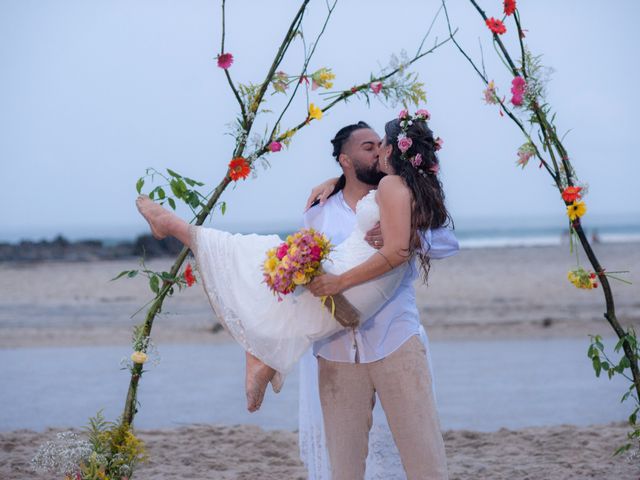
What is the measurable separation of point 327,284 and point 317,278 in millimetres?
48

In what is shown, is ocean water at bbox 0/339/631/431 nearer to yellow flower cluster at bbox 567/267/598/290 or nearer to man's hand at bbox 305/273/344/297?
yellow flower cluster at bbox 567/267/598/290

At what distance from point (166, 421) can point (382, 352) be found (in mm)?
4313

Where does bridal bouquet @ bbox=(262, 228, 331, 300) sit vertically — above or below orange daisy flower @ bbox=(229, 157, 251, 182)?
below

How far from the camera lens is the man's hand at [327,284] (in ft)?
11.5

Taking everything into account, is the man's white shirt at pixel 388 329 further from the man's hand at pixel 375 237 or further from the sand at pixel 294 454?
the sand at pixel 294 454

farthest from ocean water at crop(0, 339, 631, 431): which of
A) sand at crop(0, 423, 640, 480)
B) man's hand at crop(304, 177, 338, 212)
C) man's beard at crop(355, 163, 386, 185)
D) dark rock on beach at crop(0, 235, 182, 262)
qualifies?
dark rock on beach at crop(0, 235, 182, 262)

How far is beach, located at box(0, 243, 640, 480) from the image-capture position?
5.90 m

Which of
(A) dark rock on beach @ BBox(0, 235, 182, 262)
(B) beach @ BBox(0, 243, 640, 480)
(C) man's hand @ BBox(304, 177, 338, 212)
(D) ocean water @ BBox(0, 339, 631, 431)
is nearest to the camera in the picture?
(C) man's hand @ BBox(304, 177, 338, 212)

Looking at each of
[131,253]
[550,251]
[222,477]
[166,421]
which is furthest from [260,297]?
[131,253]

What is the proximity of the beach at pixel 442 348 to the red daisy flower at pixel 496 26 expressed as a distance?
6.69 feet

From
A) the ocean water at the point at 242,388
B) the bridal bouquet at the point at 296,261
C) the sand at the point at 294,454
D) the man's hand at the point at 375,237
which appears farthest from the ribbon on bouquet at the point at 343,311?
the ocean water at the point at 242,388

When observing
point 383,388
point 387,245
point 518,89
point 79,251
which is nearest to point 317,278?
point 387,245

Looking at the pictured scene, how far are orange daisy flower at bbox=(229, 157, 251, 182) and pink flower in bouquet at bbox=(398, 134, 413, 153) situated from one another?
2.90ft

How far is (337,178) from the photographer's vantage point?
14.5 feet
